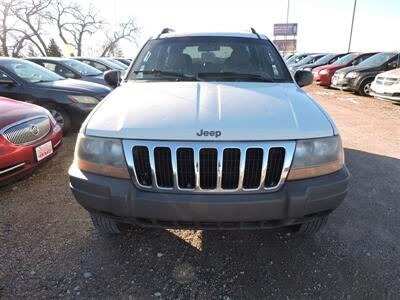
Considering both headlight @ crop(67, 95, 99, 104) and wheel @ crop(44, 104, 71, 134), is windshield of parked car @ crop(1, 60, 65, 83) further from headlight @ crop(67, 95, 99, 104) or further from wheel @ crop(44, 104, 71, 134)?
headlight @ crop(67, 95, 99, 104)

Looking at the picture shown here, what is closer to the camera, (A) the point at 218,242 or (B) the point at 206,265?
(B) the point at 206,265

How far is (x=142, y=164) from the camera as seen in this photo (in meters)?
2.14

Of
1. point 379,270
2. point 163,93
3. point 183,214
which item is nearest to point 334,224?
point 379,270

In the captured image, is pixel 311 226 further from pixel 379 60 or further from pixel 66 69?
pixel 379 60

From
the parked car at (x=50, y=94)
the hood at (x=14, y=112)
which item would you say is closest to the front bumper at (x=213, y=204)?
the hood at (x=14, y=112)

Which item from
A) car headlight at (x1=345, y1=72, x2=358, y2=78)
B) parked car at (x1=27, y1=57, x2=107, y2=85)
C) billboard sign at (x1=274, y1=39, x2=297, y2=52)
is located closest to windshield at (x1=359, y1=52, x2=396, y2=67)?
car headlight at (x1=345, y1=72, x2=358, y2=78)

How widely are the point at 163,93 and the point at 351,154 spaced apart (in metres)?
3.47

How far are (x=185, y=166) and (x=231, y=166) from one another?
292 mm

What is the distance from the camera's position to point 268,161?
2.11 metres

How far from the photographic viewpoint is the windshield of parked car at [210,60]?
3.27 meters

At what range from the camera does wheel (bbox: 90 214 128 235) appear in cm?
254

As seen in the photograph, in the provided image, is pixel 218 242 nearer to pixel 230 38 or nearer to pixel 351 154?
pixel 230 38

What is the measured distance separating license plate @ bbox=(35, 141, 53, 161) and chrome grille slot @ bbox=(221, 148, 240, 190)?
102 inches

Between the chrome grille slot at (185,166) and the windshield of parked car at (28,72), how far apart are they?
4936 millimetres
